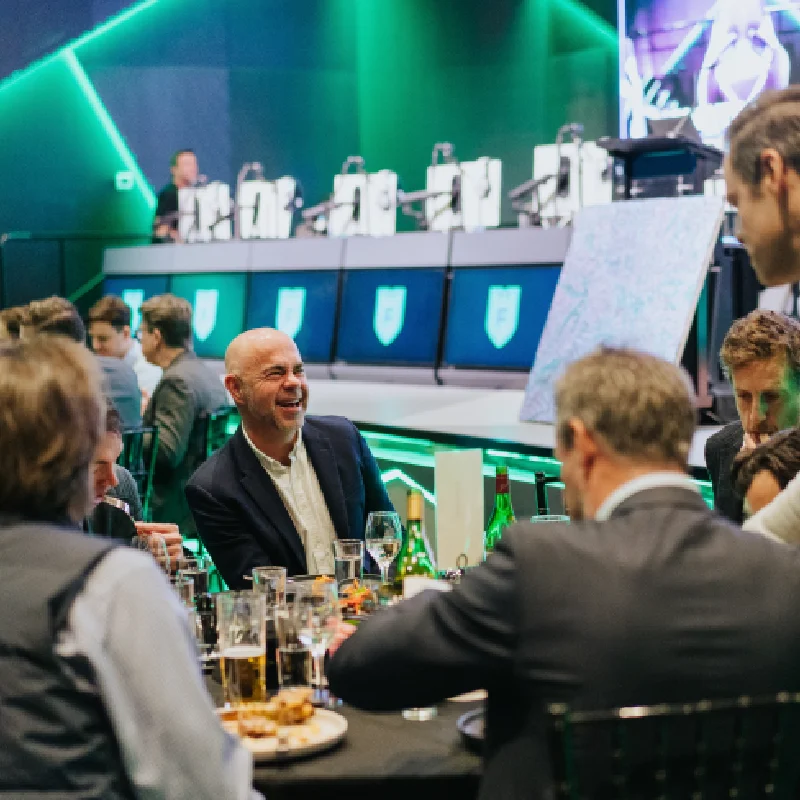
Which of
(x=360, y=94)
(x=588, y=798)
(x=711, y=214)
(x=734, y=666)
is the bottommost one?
(x=588, y=798)

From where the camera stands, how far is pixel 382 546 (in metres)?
2.60

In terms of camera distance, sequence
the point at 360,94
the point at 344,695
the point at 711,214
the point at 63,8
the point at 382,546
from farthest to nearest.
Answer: the point at 360,94, the point at 63,8, the point at 711,214, the point at 382,546, the point at 344,695

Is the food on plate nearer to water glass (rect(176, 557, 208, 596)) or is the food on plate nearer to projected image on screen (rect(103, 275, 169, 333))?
water glass (rect(176, 557, 208, 596))

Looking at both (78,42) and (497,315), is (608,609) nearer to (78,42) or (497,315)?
(497,315)

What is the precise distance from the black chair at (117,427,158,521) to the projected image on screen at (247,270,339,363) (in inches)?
96.7

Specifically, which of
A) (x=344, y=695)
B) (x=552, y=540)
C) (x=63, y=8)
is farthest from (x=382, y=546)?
(x=63, y=8)

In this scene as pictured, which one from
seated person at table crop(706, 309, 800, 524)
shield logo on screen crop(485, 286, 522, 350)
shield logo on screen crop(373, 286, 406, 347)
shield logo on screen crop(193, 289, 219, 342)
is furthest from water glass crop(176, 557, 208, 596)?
shield logo on screen crop(193, 289, 219, 342)

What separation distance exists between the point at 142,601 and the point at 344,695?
35 cm

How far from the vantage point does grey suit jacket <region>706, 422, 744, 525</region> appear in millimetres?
3062

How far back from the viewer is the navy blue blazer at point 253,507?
3049 mm

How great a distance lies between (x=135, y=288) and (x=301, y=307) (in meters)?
2.34

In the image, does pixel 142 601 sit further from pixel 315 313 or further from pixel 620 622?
pixel 315 313

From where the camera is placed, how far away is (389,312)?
23.1 ft

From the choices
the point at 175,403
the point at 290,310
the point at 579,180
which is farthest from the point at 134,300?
the point at 175,403
